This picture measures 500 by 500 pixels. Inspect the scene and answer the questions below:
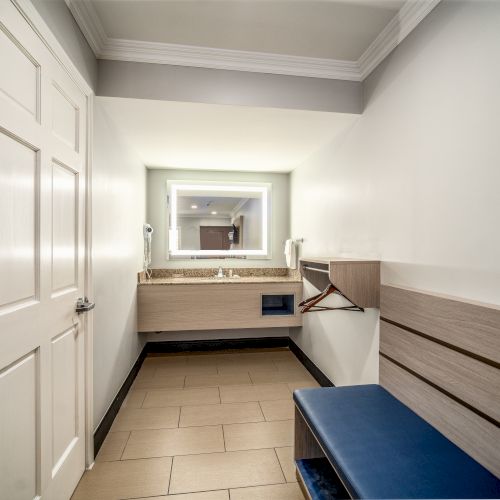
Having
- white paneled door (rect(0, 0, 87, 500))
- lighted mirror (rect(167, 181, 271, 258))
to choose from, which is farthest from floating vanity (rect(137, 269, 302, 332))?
white paneled door (rect(0, 0, 87, 500))

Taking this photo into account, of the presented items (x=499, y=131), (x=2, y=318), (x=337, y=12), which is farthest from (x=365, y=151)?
(x=2, y=318)

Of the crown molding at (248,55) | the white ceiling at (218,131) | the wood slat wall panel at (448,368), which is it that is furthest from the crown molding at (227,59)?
the wood slat wall panel at (448,368)

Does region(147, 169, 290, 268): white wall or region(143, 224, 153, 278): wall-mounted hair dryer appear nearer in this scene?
region(143, 224, 153, 278): wall-mounted hair dryer

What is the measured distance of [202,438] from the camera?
6.64 ft

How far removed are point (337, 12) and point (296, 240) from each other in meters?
2.28

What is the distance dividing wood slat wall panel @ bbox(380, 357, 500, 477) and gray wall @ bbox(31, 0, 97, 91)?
2.37 meters

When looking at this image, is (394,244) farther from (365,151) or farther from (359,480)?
(359,480)

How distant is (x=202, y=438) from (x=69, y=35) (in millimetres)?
2470

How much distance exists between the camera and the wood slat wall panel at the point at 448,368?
1.13 metres

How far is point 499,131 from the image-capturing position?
1.15m

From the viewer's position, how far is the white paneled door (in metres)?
1.06

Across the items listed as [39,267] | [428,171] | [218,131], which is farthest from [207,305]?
[428,171]

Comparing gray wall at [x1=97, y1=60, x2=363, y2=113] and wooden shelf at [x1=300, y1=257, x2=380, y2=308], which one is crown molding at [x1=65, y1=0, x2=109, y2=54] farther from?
wooden shelf at [x1=300, y1=257, x2=380, y2=308]

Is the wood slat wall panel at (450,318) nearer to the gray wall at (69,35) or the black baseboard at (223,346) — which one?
the black baseboard at (223,346)
